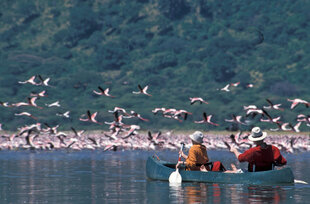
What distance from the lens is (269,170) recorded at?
28.9 meters

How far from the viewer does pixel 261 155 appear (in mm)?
28297

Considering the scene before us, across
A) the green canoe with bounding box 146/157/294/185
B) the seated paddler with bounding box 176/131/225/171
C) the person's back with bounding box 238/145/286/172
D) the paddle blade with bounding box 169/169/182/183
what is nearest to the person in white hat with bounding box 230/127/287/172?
the person's back with bounding box 238/145/286/172

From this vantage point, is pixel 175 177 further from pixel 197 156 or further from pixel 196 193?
pixel 196 193

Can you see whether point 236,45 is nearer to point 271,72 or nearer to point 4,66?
point 271,72

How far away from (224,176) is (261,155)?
2.22m

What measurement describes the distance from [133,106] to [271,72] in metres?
34.5

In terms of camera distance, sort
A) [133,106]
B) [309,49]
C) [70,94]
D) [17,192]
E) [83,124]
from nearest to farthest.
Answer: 1. [17,192]
2. [83,124]
3. [133,106]
4. [70,94]
5. [309,49]

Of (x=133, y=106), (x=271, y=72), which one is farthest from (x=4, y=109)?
(x=271, y=72)

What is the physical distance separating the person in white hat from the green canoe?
271 mm

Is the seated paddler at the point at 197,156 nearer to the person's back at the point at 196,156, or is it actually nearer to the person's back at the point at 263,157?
the person's back at the point at 196,156

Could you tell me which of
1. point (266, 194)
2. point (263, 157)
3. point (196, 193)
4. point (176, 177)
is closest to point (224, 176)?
point (176, 177)

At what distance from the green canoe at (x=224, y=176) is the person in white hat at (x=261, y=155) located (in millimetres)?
271

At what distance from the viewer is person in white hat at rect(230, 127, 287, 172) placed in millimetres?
27609

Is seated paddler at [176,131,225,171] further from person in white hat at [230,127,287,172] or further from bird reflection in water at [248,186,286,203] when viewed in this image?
bird reflection in water at [248,186,286,203]
